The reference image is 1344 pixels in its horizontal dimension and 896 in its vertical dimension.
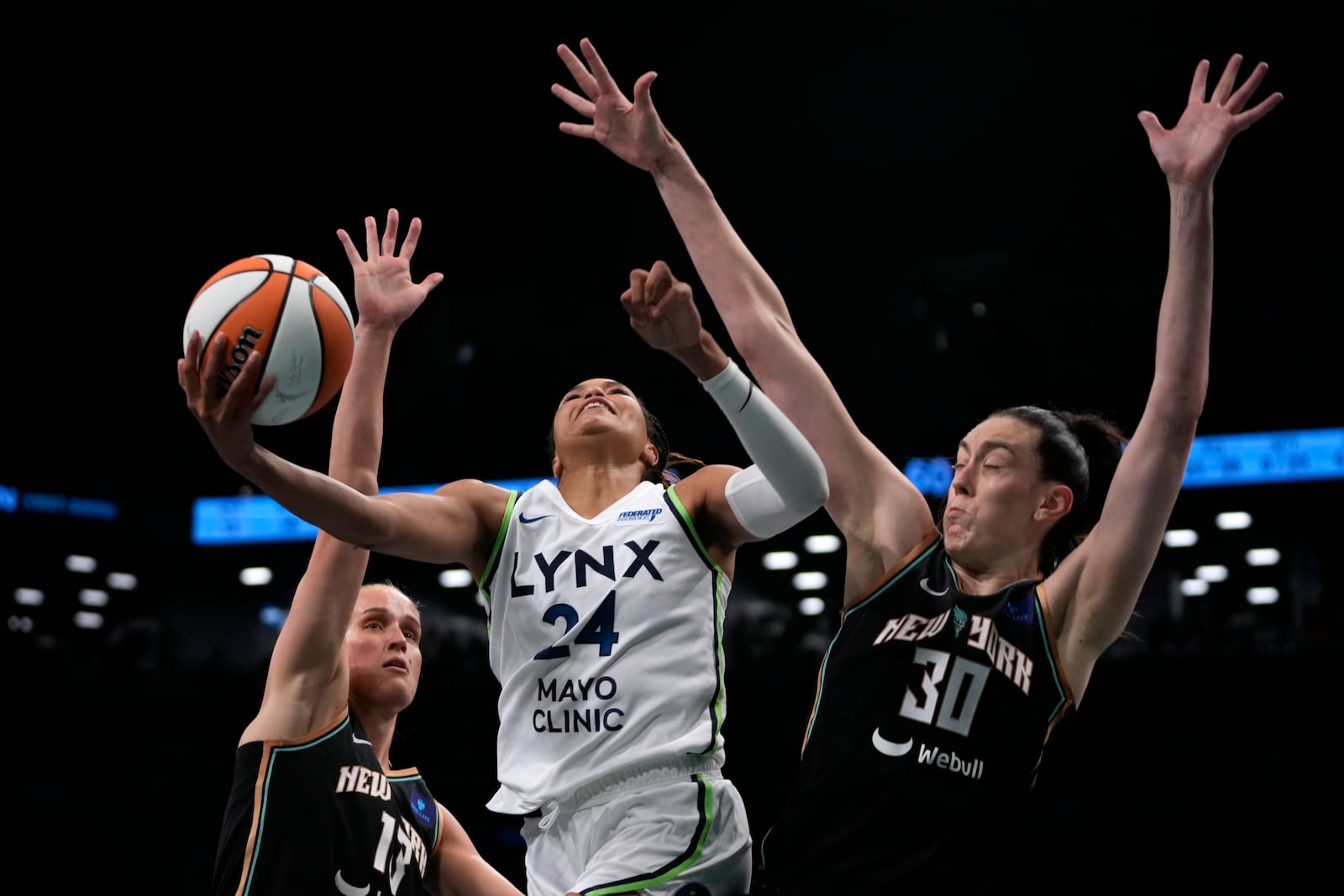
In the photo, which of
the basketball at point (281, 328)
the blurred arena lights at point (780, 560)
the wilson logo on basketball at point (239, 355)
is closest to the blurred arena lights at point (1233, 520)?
the blurred arena lights at point (780, 560)

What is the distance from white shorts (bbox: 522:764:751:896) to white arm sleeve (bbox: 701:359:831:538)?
0.77 metres

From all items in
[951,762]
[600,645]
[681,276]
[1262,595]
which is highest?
[681,276]

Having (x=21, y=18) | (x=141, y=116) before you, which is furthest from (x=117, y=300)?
(x=21, y=18)

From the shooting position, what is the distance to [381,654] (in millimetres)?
4449

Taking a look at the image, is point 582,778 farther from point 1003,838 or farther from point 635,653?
point 1003,838

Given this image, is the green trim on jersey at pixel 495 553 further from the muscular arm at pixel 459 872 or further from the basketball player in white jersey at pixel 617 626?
the muscular arm at pixel 459 872

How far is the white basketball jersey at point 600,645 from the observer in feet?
10.9

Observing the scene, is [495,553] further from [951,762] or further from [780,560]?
[780,560]

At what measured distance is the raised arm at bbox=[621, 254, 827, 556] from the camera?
9.53ft

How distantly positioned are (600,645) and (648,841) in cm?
52

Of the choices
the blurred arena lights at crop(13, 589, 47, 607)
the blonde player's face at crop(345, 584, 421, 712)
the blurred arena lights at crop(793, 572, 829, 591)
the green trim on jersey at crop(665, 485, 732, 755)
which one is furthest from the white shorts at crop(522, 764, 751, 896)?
the blurred arena lights at crop(13, 589, 47, 607)

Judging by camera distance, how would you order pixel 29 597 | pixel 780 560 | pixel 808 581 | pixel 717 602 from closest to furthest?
pixel 717 602
pixel 808 581
pixel 780 560
pixel 29 597

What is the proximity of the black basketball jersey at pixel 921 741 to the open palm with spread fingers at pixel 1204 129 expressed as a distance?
115 centimetres

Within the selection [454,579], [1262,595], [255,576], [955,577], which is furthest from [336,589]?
[255,576]
